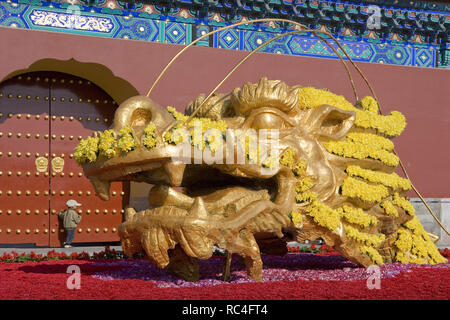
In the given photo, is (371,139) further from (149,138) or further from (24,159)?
(24,159)

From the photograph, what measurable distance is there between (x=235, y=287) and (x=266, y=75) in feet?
16.0

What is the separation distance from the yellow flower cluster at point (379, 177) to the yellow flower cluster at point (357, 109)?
41 cm

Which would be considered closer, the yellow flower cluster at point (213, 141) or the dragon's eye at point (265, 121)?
the yellow flower cluster at point (213, 141)

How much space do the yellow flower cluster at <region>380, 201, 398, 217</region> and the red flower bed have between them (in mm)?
439

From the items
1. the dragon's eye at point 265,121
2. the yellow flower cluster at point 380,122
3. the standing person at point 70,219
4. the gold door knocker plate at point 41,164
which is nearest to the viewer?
the dragon's eye at point 265,121

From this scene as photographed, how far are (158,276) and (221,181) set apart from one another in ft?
2.77

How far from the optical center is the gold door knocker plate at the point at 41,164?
26.9 feet

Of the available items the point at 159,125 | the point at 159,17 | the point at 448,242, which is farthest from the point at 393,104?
the point at 159,125

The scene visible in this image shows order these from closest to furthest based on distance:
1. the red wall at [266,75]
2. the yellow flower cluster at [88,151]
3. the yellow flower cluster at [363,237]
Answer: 1. the yellow flower cluster at [88,151]
2. the yellow flower cluster at [363,237]
3. the red wall at [266,75]

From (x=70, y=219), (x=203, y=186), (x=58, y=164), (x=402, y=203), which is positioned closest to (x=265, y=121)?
(x=203, y=186)

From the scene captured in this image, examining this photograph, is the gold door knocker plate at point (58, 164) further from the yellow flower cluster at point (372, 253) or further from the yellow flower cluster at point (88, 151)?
the yellow flower cluster at point (372, 253)

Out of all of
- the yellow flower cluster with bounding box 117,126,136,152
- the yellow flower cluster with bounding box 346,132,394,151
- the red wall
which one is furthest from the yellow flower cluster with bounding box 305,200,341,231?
the red wall

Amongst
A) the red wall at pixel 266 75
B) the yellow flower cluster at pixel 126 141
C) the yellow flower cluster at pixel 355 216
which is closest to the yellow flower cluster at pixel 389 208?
the yellow flower cluster at pixel 355 216

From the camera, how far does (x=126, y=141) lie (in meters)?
3.70
